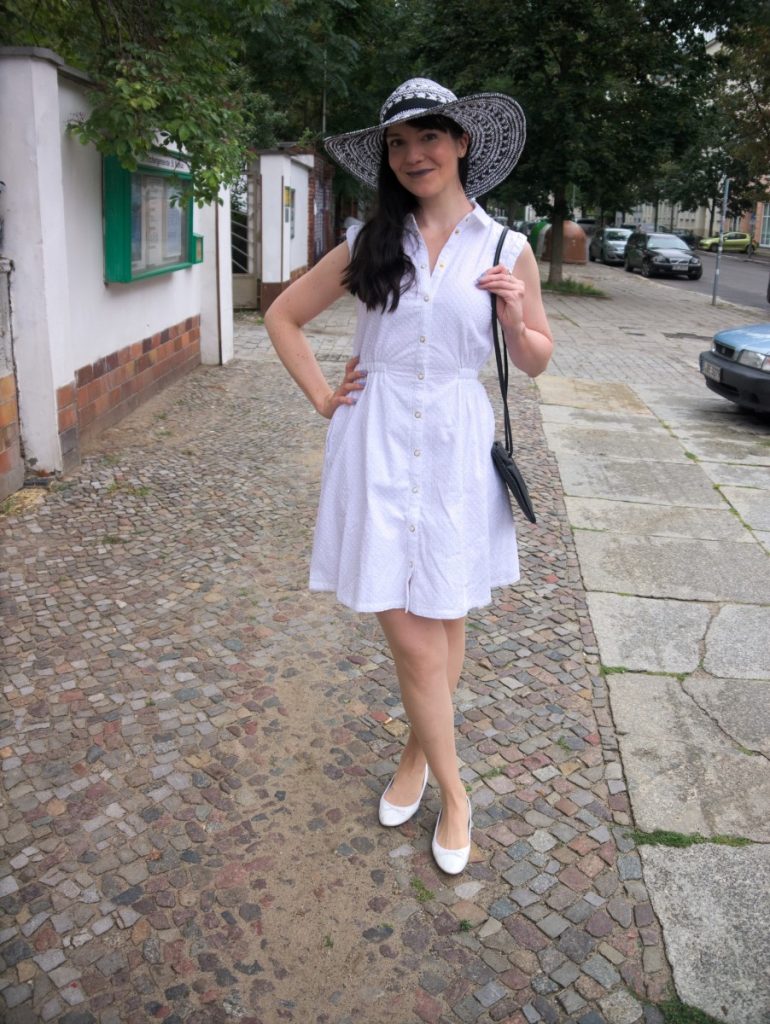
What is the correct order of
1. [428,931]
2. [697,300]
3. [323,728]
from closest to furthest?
1. [428,931]
2. [323,728]
3. [697,300]

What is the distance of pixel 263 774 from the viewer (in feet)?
9.85

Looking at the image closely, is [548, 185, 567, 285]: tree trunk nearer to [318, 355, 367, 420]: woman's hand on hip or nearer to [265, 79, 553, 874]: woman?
[265, 79, 553, 874]: woman

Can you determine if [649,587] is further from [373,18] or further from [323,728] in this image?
[373,18]

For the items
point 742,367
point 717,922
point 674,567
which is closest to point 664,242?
point 742,367

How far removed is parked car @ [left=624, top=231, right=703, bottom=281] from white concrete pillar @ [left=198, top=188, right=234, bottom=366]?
22983 mm

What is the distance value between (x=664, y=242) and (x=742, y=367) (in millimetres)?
25137

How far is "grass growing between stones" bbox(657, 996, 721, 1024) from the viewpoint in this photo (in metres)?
2.12

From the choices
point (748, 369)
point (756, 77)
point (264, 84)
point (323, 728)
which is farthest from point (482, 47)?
point (323, 728)

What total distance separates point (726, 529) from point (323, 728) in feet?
11.1

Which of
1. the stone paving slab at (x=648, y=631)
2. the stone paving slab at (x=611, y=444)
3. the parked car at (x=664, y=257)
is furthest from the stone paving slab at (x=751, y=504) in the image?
the parked car at (x=664, y=257)

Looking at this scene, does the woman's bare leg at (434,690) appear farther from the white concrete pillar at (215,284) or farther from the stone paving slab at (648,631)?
the white concrete pillar at (215,284)

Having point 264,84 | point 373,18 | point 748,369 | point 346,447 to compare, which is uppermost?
point 373,18

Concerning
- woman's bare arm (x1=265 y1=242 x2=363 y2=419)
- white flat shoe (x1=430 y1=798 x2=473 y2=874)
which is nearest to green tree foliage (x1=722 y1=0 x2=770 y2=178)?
woman's bare arm (x1=265 y1=242 x2=363 y2=419)

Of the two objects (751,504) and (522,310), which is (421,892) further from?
(751,504)
